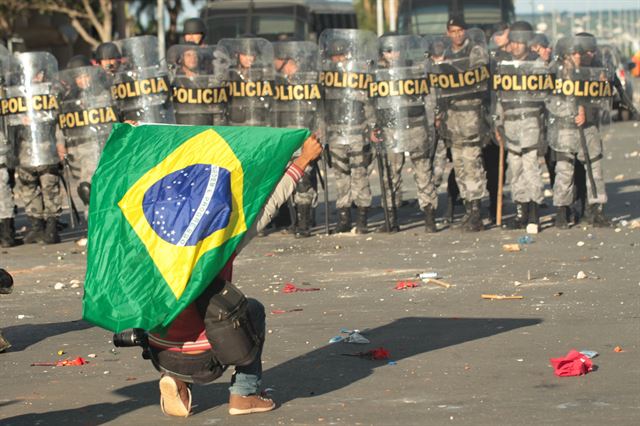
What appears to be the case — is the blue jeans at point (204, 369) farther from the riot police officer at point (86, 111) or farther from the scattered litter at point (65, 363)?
the riot police officer at point (86, 111)

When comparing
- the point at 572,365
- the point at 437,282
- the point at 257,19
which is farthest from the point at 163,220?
the point at 257,19

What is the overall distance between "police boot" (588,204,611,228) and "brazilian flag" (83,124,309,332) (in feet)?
26.3

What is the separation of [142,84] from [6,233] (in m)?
2.24

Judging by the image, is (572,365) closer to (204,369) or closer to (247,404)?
(247,404)

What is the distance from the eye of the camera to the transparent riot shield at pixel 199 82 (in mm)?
15023

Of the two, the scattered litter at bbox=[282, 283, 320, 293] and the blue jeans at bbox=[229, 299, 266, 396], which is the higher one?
the blue jeans at bbox=[229, 299, 266, 396]

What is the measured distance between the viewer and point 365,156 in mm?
15195

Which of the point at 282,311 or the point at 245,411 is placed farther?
the point at 282,311

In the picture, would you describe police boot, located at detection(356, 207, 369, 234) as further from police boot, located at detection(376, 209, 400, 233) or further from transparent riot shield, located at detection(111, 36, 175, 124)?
transparent riot shield, located at detection(111, 36, 175, 124)

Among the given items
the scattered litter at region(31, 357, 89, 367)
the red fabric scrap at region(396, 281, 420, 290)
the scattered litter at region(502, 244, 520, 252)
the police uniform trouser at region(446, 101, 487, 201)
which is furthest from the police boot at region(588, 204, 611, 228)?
the scattered litter at region(31, 357, 89, 367)

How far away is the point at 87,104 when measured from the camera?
15.1 metres

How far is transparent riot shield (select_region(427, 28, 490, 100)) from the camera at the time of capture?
48.0 feet

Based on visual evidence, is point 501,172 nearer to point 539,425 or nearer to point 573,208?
point 573,208

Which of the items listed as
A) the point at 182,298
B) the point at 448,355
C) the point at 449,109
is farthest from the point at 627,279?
the point at 182,298
